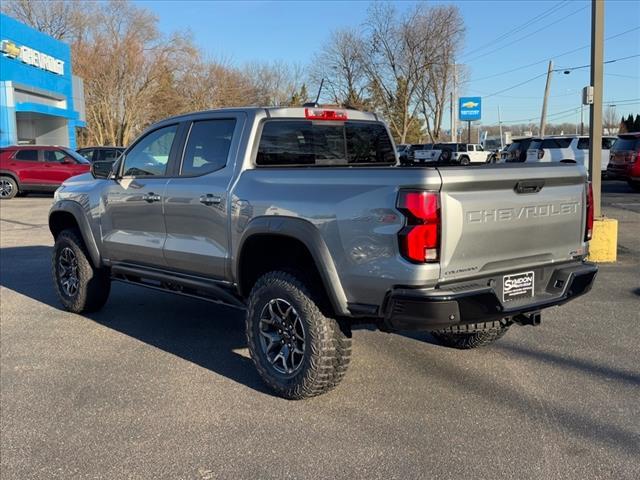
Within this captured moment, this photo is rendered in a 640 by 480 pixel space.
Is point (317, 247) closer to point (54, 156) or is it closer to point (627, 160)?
point (627, 160)

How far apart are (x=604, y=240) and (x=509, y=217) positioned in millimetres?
5683

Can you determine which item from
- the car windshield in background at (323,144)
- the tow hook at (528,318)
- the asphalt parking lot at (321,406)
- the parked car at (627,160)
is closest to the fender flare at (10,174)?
the asphalt parking lot at (321,406)

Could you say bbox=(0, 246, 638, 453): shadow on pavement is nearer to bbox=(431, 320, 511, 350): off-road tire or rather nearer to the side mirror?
bbox=(431, 320, 511, 350): off-road tire

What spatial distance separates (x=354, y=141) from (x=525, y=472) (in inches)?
120

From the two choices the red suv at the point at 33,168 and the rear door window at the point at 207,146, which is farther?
the red suv at the point at 33,168

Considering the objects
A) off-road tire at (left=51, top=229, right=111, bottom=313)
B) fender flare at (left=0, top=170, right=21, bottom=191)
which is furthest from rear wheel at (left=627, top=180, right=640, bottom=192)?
fender flare at (left=0, top=170, right=21, bottom=191)

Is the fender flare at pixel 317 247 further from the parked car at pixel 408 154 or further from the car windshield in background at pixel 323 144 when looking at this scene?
the parked car at pixel 408 154

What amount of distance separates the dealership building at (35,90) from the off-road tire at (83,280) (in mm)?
23568

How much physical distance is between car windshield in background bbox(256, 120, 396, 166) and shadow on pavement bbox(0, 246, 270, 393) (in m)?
1.64

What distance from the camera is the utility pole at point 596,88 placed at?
347 inches

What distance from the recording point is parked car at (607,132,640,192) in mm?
18609

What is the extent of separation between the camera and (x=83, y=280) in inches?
247

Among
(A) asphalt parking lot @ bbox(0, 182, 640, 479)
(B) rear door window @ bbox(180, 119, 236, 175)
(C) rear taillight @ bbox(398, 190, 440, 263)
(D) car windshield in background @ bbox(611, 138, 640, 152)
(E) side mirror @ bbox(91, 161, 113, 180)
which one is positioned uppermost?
(D) car windshield in background @ bbox(611, 138, 640, 152)

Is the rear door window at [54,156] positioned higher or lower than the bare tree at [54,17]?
lower
